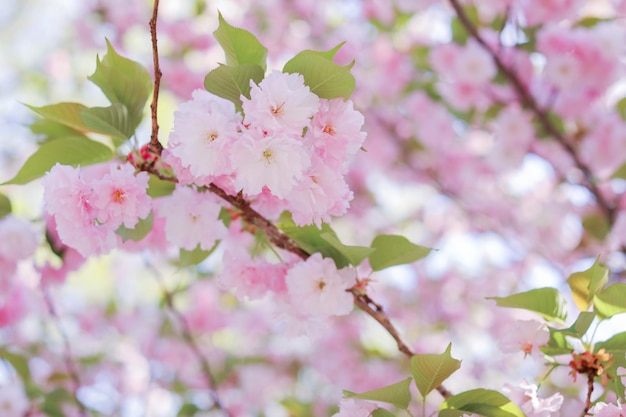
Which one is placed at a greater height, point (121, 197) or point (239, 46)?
point (239, 46)

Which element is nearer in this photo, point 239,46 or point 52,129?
point 239,46

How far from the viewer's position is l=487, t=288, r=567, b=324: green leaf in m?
1.02

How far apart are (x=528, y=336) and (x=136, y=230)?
0.67 metres

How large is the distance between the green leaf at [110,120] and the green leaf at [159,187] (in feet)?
0.29

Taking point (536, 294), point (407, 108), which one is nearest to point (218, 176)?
point (536, 294)

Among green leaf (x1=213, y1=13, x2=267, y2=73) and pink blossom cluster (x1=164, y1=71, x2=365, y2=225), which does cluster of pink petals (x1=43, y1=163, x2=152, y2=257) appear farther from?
green leaf (x1=213, y1=13, x2=267, y2=73)

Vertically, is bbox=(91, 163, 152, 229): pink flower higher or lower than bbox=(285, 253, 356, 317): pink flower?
higher

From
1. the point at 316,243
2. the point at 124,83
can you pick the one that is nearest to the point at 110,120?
the point at 124,83

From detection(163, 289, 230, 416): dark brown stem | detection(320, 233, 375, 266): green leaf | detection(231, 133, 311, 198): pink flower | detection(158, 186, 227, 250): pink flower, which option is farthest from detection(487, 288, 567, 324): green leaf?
detection(163, 289, 230, 416): dark brown stem

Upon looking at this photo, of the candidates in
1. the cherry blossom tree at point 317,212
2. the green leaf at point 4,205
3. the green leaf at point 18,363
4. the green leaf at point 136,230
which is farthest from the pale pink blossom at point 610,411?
the green leaf at point 18,363

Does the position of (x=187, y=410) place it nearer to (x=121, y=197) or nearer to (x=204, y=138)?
(x=121, y=197)

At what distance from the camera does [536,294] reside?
1031 millimetres

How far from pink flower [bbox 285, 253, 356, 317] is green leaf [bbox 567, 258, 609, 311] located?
1.18 ft

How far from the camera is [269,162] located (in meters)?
0.91
